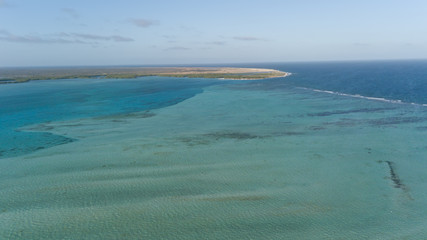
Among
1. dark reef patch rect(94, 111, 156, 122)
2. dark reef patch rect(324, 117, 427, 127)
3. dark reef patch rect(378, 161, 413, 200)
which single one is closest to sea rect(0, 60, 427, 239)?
dark reef patch rect(378, 161, 413, 200)

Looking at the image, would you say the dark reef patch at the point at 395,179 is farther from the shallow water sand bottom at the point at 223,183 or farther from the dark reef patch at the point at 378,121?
the dark reef patch at the point at 378,121

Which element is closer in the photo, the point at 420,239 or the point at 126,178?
the point at 420,239

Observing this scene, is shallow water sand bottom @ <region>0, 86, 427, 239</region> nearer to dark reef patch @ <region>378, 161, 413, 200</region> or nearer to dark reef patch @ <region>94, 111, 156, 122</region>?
dark reef patch @ <region>378, 161, 413, 200</region>

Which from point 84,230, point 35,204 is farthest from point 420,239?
point 35,204

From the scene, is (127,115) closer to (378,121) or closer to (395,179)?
(378,121)

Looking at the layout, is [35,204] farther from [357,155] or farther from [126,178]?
[357,155]

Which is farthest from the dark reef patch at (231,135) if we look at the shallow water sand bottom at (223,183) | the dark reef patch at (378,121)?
the dark reef patch at (378,121)

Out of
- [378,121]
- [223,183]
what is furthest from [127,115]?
[378,121]
